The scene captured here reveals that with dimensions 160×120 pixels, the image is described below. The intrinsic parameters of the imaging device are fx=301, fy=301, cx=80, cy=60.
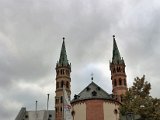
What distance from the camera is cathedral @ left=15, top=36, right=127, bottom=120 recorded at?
202ft

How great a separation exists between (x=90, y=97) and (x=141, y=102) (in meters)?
24.5

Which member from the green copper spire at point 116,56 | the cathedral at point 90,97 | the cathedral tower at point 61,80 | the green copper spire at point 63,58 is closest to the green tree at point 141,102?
the cathedral at point 90,97

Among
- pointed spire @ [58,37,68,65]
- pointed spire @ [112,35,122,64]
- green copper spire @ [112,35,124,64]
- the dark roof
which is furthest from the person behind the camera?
pointed spire @ [58,37,68,65]

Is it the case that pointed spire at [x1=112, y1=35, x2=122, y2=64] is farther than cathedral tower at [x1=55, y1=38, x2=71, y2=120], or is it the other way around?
pointed spire at [x1=112, y1=35, x2=122, y2=64]

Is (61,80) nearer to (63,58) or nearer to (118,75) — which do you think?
Answer: (63,58)

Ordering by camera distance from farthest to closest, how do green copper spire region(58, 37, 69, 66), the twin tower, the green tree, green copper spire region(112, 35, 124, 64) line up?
green copper spire region(58, 37, 69, 66) < green copper spire region(112, 35, 124, 64) < the twin tower < the green tree

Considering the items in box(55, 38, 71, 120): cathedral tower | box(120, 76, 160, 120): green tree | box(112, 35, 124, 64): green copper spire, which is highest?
box(112, 35, 124, 64): green copper spire

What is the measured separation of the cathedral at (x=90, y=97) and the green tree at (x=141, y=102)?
2055 centimetres

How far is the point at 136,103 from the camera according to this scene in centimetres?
3900

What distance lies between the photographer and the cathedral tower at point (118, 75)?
87500 millimetres

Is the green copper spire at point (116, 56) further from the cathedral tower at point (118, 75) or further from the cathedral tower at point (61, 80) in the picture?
the cathedral tower at point (61, 80)

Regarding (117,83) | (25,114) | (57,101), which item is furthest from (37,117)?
(117,83)

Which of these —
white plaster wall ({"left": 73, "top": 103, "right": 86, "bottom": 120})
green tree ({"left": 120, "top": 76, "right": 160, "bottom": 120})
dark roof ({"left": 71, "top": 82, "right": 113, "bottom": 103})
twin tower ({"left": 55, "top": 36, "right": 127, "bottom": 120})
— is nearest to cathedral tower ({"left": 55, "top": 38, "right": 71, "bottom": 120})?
twin tower ({"left": 55, "top": 36, "right": 127, "bottom": 120})

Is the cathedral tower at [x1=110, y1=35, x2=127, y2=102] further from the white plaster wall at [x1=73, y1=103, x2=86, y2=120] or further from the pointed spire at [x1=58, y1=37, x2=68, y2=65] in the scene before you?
the white plaster wall at [x1=73, y1=103, x2=86, y2=120]
